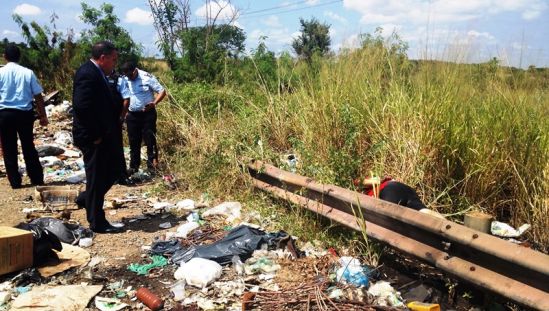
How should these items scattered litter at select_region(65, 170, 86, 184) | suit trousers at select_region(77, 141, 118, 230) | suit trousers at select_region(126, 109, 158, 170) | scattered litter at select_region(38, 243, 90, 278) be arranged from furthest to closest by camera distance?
suit trousers at select_region(126, 109, 158, 170), scattered litter at select_region(65, 170, 86, 184), suit trousers at select_region(77, 141, 118, 230), scattered litter at select_region(38, 243, 90, 278)

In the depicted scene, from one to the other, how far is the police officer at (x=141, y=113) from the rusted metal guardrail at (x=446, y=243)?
3.98 meters

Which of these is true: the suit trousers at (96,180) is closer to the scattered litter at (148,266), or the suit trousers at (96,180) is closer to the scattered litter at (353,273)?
the scattered litter at (148,266)

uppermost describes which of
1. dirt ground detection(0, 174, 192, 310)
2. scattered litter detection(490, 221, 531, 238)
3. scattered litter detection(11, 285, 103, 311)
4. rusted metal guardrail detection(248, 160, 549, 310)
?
rusted metal guardrail detection(248, 160, 549, 310)

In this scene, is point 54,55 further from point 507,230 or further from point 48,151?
point 507,230

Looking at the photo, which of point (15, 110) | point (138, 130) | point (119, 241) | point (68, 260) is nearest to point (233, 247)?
point (119, 241)

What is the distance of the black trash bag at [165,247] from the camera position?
434cm

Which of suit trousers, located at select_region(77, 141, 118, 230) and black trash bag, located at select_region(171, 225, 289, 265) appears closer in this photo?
black trash bag, located at select_region(171, 225, 289, 265)

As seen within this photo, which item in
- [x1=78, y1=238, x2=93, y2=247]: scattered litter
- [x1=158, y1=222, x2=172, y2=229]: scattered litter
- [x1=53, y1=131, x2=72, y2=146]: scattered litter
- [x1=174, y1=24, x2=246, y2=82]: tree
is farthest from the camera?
[x1=174, y1=24, x2=246, y2=82]: tree

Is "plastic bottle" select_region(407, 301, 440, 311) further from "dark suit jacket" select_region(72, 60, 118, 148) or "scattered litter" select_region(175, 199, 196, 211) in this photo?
"dark suit jacket" select_region(72, 60, 118, 148)

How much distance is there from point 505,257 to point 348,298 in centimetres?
107

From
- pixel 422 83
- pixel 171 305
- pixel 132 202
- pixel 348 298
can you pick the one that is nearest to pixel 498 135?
pixel 422 83

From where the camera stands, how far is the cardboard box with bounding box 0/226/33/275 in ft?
12.3

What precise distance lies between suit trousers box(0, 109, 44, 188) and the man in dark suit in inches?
102

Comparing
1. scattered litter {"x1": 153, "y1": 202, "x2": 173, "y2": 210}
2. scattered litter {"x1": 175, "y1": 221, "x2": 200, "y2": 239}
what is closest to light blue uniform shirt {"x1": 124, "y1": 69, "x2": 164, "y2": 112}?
scattered litter {"x1": 153, "y1": 202, "x2": 173, "y2": 210}
